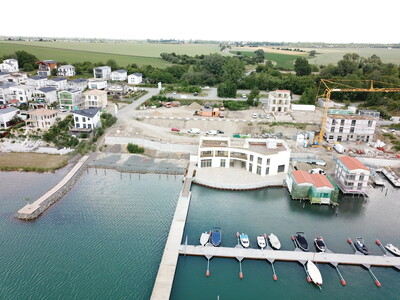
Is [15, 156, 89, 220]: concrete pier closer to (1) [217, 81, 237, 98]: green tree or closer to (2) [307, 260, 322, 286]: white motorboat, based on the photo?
(2) [307, 260, 322, 286]: white motorboat

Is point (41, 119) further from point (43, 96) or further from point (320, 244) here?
point (320, 244)

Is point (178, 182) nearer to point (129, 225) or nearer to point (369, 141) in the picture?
point (129, 225)

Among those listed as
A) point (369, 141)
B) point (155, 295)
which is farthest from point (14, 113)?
point (369, 141)

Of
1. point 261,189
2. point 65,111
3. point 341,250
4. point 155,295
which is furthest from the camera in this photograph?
point 65,111

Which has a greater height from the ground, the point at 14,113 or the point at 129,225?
the point at 14,113

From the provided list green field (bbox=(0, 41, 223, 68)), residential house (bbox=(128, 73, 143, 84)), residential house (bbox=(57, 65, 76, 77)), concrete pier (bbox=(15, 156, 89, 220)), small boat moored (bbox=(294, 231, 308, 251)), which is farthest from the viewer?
green field (bbox=(0, 41, 223, 68))

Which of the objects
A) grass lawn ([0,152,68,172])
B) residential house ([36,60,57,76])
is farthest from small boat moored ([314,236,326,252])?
residential house ([36,60,57,76])

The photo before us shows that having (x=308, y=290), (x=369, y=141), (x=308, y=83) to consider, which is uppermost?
(x=308, y=83)
